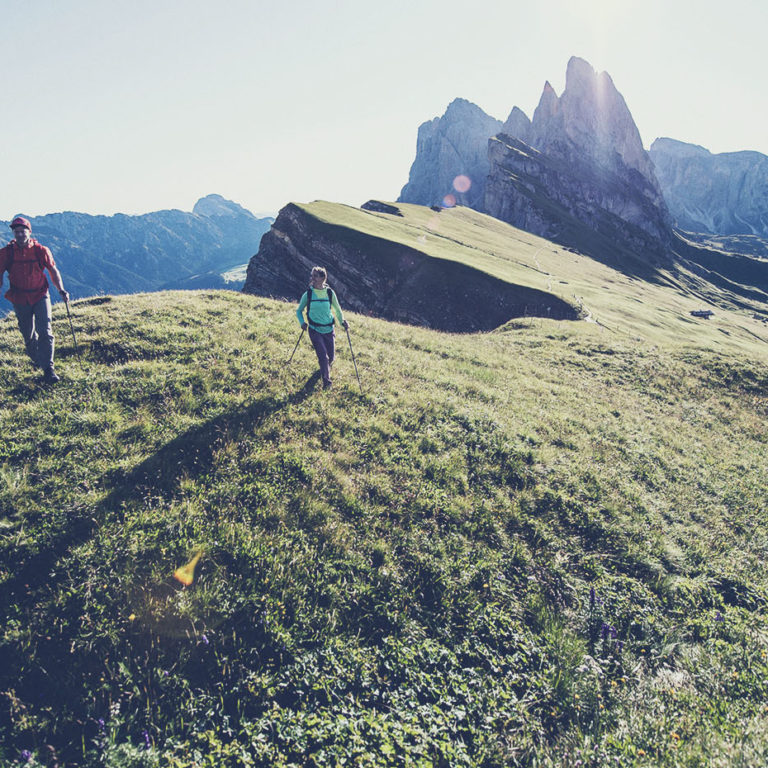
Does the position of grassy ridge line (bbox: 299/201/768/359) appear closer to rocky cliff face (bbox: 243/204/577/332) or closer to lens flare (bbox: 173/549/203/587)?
rocky cliff face (bbox: 243/204/577/332)

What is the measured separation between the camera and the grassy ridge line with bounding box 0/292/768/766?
499 centimetres

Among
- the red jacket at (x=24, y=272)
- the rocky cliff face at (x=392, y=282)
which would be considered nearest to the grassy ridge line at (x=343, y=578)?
the red jacket at (x=24, y=272)

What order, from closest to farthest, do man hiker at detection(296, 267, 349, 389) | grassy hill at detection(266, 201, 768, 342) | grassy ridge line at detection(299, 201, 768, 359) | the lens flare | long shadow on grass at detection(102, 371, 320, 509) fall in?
the lens flare
long shadow on grass at detection(102, 371, 320, 509)
man hiker at detection(296, 267, 349, 389)
grassy hill at detection(266, 201, 768, 342)
grassy ridge line at detection(299, 201, 768, 359)

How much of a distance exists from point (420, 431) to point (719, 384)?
22799 mm

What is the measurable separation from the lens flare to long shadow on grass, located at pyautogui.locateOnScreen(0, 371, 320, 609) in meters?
1.64

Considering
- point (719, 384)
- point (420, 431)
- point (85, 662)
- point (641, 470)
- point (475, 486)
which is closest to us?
point (85, 662)

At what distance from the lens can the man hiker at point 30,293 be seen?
10523 millimetres

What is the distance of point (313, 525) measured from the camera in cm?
762

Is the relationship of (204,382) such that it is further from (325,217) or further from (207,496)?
(325,217)

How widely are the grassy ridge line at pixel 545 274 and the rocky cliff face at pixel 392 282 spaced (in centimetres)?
268

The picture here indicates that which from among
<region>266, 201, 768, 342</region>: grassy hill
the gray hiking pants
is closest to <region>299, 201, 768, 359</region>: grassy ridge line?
<region>266, 201, 768, 342</region>: grassy hill

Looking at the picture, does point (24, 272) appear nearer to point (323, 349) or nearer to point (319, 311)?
point (319, 311)

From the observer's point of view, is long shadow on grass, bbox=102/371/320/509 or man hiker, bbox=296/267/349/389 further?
man hiker, bbox=296/267/349/389

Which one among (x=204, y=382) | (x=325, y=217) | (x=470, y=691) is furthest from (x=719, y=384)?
(x=325, y=217)
